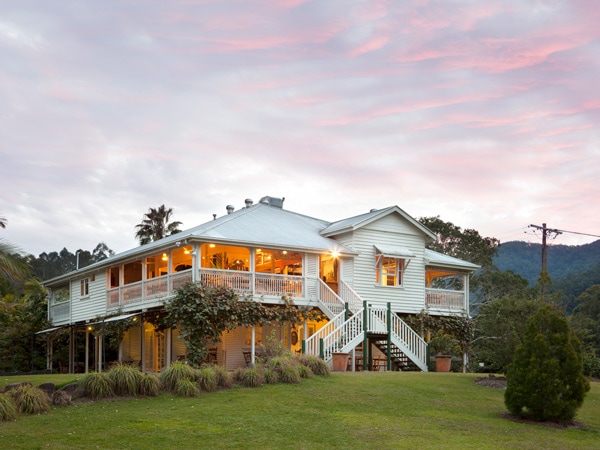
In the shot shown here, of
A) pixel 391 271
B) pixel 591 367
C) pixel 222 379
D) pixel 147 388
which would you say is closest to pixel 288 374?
pixel 222 379

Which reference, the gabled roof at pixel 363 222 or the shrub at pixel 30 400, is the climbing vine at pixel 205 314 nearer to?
the gabled roof at pixel 363 222

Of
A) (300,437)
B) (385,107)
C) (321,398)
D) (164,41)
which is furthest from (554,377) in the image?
(164,41)

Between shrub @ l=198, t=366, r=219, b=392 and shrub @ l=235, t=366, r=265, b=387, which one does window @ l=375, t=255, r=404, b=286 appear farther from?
shrub @ l=198, t=366, r=219, b=392

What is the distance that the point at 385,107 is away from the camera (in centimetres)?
2609

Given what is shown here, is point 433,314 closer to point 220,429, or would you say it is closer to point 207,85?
point 207,85

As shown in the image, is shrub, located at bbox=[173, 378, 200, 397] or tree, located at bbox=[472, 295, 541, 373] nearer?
shrub, located at bbox=[173, 378, 200, 397]

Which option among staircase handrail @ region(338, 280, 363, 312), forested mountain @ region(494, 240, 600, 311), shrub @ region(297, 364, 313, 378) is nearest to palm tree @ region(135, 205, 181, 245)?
staircase handrail @ region(338, 280, 363, 312)

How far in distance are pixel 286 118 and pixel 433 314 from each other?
11.2 m

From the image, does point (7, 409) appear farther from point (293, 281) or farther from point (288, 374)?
point (293, 281)

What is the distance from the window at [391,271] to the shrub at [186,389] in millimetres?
16649

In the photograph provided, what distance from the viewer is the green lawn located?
12633mm

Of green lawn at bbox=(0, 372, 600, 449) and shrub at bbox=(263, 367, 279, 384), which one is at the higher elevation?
shrub at bbox=(263, 367, 279, 384)

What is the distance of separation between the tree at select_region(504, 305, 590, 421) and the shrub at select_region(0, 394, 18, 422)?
10.3m

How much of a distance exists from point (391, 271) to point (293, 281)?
5616 mm
